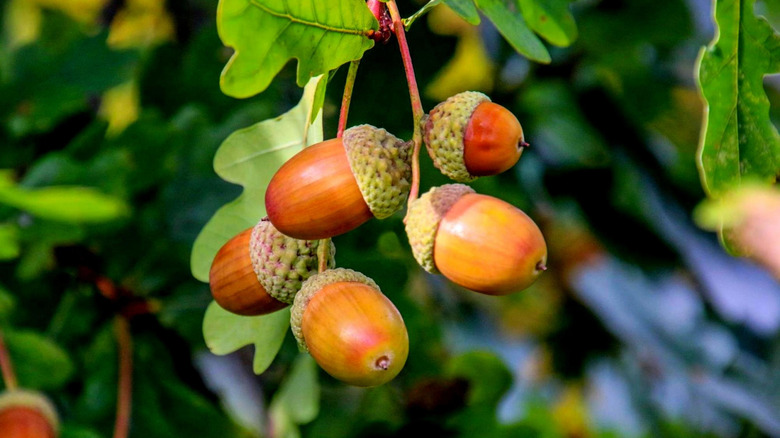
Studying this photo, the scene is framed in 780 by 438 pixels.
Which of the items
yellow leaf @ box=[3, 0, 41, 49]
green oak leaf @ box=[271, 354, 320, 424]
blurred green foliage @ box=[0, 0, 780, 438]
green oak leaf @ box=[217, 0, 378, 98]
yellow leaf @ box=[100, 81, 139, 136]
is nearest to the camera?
green oak leaf @ box=[217, 0, 378, 98]

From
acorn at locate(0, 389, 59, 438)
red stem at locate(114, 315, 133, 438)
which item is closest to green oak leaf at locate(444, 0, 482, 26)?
acorn at locate(0, 389, 59, 438)

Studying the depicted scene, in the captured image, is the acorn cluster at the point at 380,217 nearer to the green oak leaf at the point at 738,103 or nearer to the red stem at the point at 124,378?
the green oak leaf at the point at 738,103

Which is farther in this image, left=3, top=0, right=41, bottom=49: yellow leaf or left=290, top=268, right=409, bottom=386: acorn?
left=3, top=0, right=41, bottom=49: yellow leaf

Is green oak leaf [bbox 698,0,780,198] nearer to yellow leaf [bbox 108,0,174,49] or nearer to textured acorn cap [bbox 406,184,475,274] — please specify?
textured acorn cap [bbox 406,184,475,274]

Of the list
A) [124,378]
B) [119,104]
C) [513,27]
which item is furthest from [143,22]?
[513,27]

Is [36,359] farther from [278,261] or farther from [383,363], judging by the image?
[383,363]

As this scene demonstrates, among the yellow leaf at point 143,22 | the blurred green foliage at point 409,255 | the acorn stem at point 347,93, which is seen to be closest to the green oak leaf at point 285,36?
the acorn stem at point 347,93
